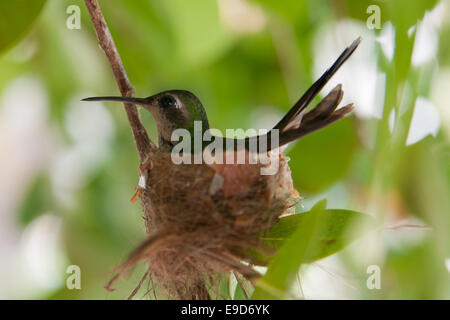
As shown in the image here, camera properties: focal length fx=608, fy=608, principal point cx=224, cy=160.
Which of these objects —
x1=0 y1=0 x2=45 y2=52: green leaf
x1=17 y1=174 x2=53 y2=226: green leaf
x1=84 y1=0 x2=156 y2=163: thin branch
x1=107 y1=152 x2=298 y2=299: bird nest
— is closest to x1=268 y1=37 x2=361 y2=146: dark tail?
x1=107 y1=152 x2=298 y2=299: bird nest

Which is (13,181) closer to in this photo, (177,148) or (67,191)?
(67,191)

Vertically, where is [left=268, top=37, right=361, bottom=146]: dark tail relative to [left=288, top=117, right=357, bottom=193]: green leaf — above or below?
below

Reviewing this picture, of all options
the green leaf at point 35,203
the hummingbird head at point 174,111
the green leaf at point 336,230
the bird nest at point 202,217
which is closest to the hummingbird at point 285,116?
the hummingbird head at point 174,111

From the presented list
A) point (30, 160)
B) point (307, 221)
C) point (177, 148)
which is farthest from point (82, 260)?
point (307, 221)

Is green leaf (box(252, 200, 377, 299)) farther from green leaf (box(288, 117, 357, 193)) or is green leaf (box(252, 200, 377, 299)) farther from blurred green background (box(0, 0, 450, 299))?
green leaf (box(288, 117, 357, 193))

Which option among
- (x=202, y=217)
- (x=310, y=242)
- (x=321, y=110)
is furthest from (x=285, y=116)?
(x=310, y=242)

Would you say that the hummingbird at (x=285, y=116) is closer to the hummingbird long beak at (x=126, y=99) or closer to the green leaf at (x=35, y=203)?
the hummingbird long beak at (x=126, y=99)
